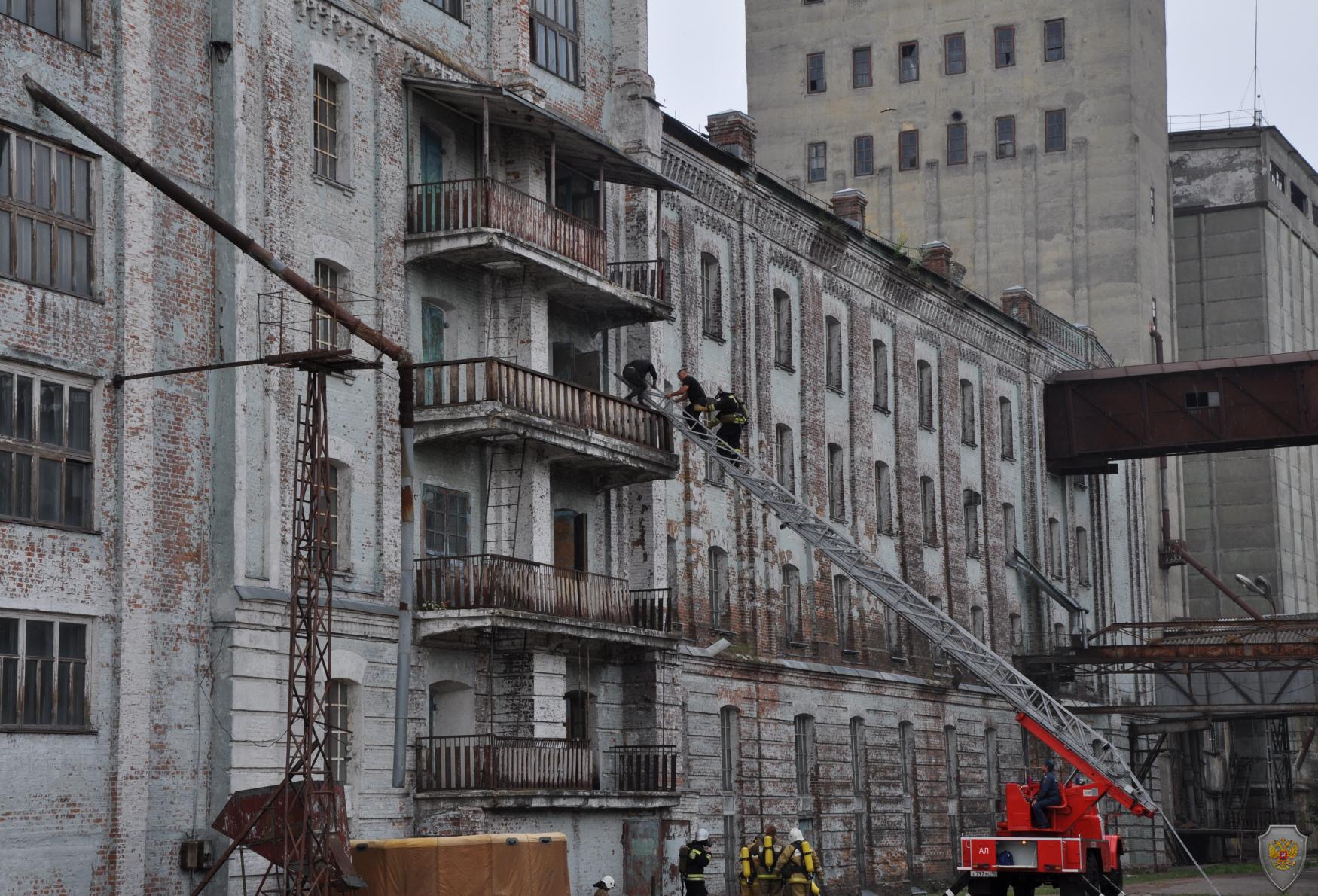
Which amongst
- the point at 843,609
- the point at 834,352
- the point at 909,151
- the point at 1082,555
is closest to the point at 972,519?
the point at 1082,555

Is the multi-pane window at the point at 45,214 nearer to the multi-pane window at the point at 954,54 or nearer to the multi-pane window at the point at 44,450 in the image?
the multi-pane window at the point at 44,450

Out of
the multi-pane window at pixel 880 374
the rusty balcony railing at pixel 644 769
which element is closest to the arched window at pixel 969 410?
the multi-pane window at pixel 880 374

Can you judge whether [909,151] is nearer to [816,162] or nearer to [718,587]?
[816,162]

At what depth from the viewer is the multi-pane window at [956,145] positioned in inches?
2685

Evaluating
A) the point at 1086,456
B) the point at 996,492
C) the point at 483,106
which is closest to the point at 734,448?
the point at 483,106

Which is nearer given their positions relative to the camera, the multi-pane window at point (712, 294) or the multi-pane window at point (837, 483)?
the multi-pane window at point (712, 294)

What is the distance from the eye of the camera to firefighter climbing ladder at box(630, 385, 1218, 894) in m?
34.8

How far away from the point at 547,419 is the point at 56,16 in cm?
985

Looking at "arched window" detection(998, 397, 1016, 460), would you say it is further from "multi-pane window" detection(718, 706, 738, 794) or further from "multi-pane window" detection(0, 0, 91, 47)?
"multi-pane window" detection(0, 0, 91, 47)

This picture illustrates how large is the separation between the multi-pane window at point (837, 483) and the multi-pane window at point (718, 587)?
540 cm

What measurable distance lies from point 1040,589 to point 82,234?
3623 cm

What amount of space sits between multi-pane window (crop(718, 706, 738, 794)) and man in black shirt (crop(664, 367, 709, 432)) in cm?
619

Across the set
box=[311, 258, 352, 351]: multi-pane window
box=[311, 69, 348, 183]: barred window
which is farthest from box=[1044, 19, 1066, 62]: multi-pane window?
box=[311, 258, 352, 351]: multi-pane window

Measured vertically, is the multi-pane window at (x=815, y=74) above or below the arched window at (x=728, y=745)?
above
